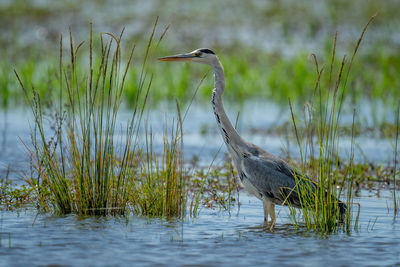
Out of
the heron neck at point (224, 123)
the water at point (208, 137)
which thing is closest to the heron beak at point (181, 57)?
the heron neck at point (224, 123)

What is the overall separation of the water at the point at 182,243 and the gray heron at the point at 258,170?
0.27 m

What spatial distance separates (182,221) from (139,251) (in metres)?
0.77

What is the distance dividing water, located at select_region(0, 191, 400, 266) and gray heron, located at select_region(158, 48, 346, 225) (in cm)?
27

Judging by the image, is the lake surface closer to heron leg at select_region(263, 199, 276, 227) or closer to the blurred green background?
heron leg at select_region(263, 199, 276, 227)

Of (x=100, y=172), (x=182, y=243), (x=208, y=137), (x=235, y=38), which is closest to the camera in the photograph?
(x=182, y=243)

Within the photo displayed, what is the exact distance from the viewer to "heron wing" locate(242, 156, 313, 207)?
618cm

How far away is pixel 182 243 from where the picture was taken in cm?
534

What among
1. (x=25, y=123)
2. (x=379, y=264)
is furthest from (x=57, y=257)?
(x=25, y=123)

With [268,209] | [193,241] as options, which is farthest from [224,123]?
[193,241]

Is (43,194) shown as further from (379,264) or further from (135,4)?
(135,4)

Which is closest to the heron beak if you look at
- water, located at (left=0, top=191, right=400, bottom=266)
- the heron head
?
the heron head

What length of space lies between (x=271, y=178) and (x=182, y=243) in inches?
50.8

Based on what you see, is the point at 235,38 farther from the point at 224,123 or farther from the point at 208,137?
the point at 224,123

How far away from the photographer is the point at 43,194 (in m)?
6.11
